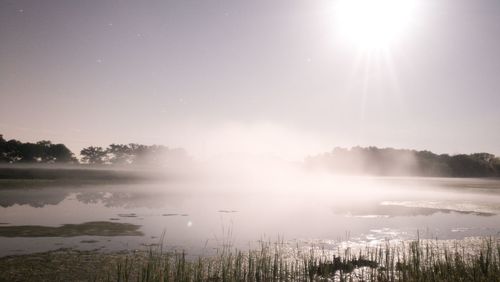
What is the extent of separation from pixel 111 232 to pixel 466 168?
501 ft

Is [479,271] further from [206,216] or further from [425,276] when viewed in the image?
[206,216]

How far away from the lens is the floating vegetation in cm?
2128

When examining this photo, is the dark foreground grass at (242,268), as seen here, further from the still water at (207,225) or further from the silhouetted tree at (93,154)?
the silhouetted tree at (93,154)

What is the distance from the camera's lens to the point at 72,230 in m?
22.9

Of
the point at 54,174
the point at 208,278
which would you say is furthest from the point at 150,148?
the point at 208,278

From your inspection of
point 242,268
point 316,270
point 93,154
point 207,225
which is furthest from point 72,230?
point 93,154

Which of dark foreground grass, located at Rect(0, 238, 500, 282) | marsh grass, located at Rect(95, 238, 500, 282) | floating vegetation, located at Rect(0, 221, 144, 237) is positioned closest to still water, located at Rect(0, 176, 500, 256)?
floating vegetation, located at Rect(0, 221, 144, 237)

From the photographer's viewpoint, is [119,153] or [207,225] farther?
[119,153]

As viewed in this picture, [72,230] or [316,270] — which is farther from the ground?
[72,230]

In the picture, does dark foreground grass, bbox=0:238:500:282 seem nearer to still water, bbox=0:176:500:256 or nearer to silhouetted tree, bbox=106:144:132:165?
still water, bbox=0:176:500:256

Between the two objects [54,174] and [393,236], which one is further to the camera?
[54,174]

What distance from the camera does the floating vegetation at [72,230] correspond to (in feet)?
69.8

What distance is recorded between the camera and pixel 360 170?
595 ft

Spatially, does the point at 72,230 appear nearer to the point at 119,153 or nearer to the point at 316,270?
the point at 316,270
